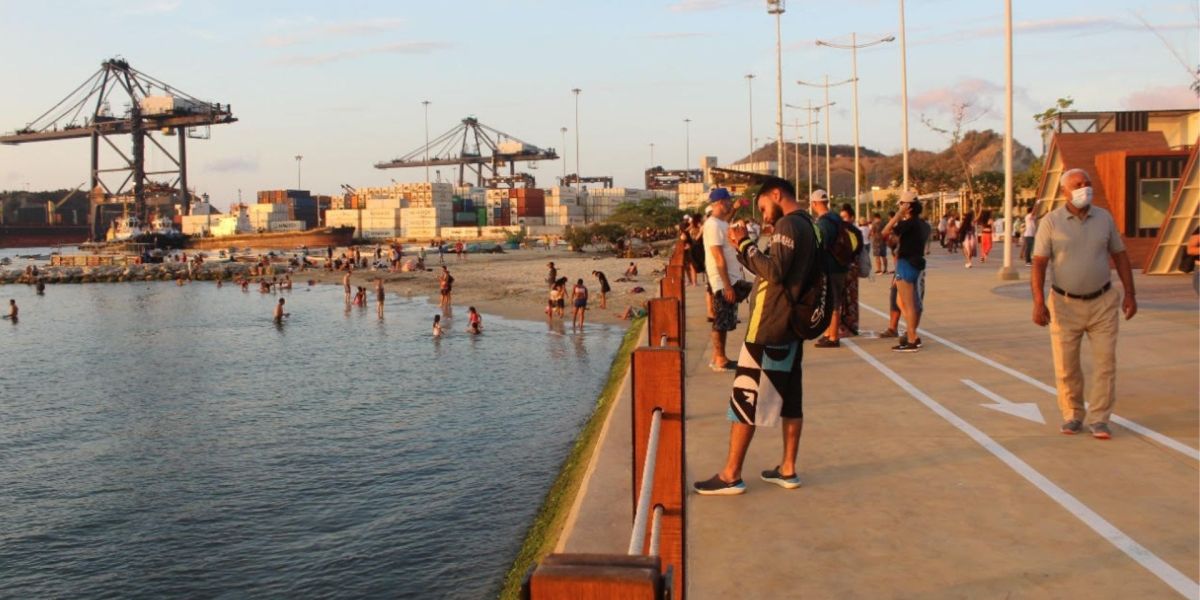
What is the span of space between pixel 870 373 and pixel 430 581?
4.61m

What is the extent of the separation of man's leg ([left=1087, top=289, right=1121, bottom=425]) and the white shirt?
3226mm

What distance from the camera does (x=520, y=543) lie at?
8.73m

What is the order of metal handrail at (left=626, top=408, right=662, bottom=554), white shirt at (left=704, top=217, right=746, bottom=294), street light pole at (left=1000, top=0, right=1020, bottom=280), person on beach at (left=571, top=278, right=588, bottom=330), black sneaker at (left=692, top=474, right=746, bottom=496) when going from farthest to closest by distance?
person on beach at (left=571, top=278, right=588, bottom=330)
street light pole at (left=1000, top=0, right=1020, bottom=280)
white shirt at (left=704, top=217, right=746, bottom=294)
black sneaker at (left=692, top=474, right=746, bottom=496)
metal handrail at (left=626, top=408, right=662, bottom=554)

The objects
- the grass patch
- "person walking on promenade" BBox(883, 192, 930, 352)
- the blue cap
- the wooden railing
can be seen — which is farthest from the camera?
"person walking on promenade" BBox(883, 192, 930, 352)

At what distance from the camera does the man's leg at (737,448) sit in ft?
18.4

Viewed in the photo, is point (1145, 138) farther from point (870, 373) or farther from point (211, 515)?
point (211, 515)

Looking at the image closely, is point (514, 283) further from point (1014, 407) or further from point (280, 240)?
point (280, 240)

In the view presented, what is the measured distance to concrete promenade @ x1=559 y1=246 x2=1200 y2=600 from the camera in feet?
14.4

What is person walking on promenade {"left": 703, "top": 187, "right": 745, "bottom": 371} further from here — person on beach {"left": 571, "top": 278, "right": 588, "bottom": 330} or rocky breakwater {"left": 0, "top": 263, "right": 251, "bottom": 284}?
rocky breakwater {"left": 0, "top": 263, "right": 251, "bottom": 284}

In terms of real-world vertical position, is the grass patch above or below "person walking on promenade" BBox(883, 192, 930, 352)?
below

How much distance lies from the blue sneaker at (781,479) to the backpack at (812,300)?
2.93ft

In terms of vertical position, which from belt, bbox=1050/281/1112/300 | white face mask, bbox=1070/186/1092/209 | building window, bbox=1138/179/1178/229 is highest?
building window, bbox=1138/179/1178/229

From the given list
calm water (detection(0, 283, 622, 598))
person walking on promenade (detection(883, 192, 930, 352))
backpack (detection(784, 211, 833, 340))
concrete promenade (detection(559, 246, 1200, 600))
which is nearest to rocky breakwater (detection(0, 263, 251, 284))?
calm water (detection(0, 283, 622, 598))

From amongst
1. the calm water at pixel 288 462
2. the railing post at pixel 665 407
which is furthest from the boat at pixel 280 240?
the railing post at pixel 665 407
